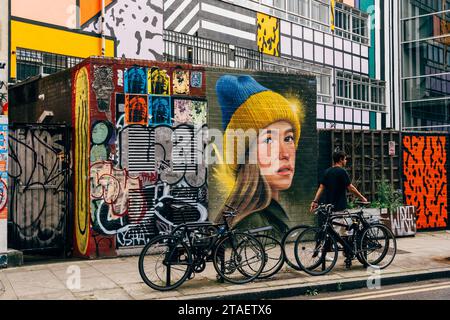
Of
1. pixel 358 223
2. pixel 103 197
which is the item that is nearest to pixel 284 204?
pixel 358 223

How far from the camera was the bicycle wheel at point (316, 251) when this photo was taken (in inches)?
346

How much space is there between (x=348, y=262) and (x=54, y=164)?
5.88 m

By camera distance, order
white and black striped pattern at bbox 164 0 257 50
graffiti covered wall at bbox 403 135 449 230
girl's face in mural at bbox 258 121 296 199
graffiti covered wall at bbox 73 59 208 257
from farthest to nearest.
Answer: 1. white and black striped pattern at bbox 164 0 257 50
2. graffiti covered wall at bbox 403 135 449 230
3. girl's face in mural at bbox 258 121 296 199
4. graffiti covered wall at bbox 73 59 208 257

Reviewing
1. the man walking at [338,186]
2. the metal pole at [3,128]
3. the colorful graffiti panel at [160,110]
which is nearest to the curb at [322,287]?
the man walking at [338,186]

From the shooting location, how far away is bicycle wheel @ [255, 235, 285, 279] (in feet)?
27.7

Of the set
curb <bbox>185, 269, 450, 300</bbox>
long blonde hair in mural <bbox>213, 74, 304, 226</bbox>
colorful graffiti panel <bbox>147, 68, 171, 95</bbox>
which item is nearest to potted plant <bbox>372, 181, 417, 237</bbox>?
long blonde hair in mural <bbox>213, 74, 304, 226</bbox>

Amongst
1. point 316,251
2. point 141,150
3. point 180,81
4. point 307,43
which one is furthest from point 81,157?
point 307,43

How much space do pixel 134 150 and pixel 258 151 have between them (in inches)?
107

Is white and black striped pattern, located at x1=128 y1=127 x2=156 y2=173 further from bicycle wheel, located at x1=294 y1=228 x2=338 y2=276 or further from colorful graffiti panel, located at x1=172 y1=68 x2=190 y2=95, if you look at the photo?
bicycle wheel, located at x1=294 y1=228 x2=338 y2=276

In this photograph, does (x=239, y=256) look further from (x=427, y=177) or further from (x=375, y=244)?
(x=427, y=177)

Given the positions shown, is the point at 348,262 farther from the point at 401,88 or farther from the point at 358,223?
the point at 401,88

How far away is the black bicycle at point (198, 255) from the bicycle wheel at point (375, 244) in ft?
6.68

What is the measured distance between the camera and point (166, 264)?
7.83 metres

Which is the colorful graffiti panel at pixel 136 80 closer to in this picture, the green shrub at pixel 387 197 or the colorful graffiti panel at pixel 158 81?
the colorful graffiti panel at pixel 158 81
